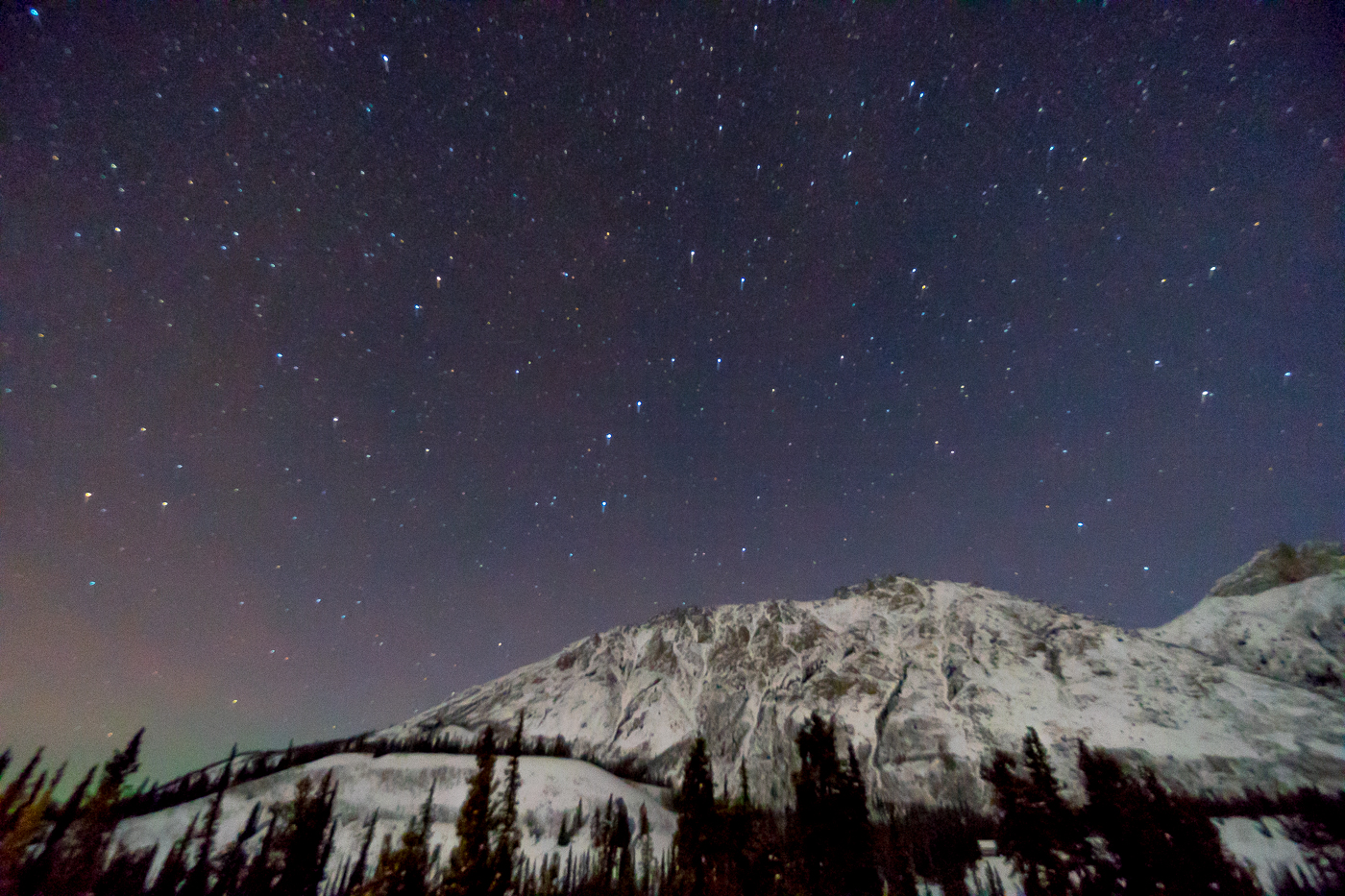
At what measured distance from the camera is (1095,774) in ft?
200

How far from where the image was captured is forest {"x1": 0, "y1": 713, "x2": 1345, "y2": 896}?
173ft

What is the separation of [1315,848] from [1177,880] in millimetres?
98215

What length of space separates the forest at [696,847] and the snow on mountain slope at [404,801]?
2854 mm

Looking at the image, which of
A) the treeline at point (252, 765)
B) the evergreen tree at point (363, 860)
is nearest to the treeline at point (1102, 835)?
the evergreen tree at point (363, 860)

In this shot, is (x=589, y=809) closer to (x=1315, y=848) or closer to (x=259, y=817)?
(x=259, y=817)

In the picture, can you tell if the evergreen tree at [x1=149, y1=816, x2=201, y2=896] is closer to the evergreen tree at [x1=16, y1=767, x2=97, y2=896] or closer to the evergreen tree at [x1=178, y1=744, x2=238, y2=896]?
the evergreen tree at [x1=178, y1=744, x2=238, y2=896]

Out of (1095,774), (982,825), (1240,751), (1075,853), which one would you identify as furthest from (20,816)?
(1240,751)

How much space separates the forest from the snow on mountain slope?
2854 millimetres

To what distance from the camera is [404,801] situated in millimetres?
139500

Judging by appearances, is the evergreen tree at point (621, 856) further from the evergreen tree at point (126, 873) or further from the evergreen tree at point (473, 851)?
the evergreen tree at point (126, 873)

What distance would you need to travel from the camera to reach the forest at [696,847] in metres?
52.8

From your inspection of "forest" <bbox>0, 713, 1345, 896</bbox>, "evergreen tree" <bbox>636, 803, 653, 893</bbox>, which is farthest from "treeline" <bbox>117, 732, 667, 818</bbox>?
"evergreen tree" <bbox>636, 803, 653, 893</bbox>

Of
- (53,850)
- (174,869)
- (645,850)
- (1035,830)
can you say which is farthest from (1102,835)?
(53,850)

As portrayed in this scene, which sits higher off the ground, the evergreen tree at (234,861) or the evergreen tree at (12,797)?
the evergreen tree at (12,797)
